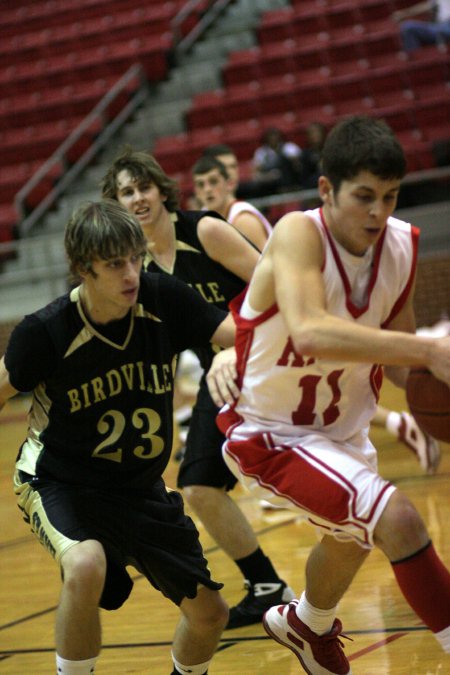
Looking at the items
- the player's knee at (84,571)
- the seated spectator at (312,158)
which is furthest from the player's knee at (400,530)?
the seated spectator at (312,158)

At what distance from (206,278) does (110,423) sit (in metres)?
1.33

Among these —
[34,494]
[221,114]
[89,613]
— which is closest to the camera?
[89,613]

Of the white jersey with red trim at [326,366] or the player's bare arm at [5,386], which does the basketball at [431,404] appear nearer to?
the white jersey with red trim at [326,366]

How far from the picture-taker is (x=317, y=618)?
10.5ft

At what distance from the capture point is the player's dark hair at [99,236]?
300cm

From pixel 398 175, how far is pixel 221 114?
1168 centimetres

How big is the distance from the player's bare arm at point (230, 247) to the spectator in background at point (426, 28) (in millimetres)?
9534

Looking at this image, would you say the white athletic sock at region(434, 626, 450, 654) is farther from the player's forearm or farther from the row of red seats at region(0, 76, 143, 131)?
the row of red seats at region(0, 76, 143, 131)

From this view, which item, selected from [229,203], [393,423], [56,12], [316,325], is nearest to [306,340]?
[316,325]

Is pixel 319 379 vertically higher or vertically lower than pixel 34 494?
higher

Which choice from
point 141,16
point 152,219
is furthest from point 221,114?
point 152,219

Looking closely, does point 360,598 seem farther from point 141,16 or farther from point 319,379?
point 141,16

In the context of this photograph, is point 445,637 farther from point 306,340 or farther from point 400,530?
point 306,340

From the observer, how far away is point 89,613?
2.82m
